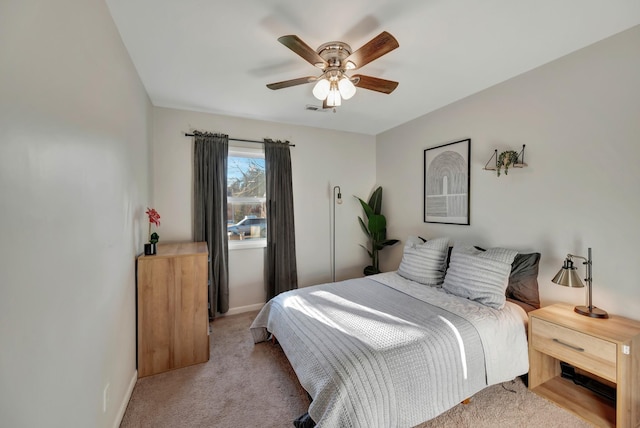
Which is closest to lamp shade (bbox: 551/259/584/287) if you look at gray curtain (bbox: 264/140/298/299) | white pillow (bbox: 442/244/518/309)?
white pillow (bbox: 442/244/518/309)

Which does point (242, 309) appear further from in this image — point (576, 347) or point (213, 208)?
point (576, 347)

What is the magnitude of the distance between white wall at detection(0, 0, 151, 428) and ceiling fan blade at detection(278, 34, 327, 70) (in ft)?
3.08

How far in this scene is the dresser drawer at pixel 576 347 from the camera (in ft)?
5.07

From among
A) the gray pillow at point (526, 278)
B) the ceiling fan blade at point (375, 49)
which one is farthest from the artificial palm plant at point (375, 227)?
the ceiling fan blade at point (375, 49)

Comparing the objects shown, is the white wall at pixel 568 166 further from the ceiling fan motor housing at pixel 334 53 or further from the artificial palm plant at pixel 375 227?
the ceiling fan motor housing at pixel 334 53

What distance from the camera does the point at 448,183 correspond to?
3053 mm

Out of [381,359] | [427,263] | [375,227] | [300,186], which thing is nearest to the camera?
[381,359]

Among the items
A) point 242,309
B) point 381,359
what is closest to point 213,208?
point 242,309

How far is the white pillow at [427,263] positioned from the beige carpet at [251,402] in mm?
973

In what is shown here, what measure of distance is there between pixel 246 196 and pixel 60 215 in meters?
2.53

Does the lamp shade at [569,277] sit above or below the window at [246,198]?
below

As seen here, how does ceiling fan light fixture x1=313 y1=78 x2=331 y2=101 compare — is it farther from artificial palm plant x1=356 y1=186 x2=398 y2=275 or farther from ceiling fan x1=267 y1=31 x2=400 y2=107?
artificial palm plant x1=356 y1=186 x2=398 y2=275

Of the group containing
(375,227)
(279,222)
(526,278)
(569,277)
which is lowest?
(526,278)

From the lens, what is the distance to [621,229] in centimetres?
183
